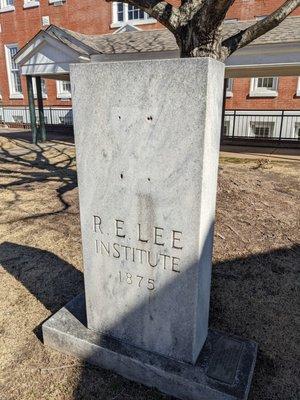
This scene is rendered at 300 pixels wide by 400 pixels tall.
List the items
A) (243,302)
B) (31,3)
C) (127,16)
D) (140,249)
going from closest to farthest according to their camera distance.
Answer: (140,249), (243,302), (127,16), (31,3)

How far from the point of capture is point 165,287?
2.22 m

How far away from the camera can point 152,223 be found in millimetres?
2127

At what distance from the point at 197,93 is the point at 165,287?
1.21 m

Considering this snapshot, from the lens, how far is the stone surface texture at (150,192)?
185 centimetres

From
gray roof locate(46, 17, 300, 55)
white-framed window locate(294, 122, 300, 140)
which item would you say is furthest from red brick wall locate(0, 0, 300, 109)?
gray roof locate(46, 17, 300, 55)

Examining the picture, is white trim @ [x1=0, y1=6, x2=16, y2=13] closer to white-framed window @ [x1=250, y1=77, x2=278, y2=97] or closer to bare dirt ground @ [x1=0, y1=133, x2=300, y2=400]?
white-framed window @ [x1=250, y1=77, x2=278, y2=97]

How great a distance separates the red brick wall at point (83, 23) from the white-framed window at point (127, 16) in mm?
291

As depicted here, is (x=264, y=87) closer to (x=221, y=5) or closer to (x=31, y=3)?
(x=221, y=5)

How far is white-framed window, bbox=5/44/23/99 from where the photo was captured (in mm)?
23891

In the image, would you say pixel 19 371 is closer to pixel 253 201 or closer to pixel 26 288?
pixel 26 288

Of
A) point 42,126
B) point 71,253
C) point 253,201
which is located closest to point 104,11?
point 42,126

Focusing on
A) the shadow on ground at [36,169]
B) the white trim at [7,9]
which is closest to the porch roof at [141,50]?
the shadow on ground at [36,169]

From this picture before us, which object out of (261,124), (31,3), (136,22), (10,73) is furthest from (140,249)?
(10,73)

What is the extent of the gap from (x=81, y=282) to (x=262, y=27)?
4024 mm
